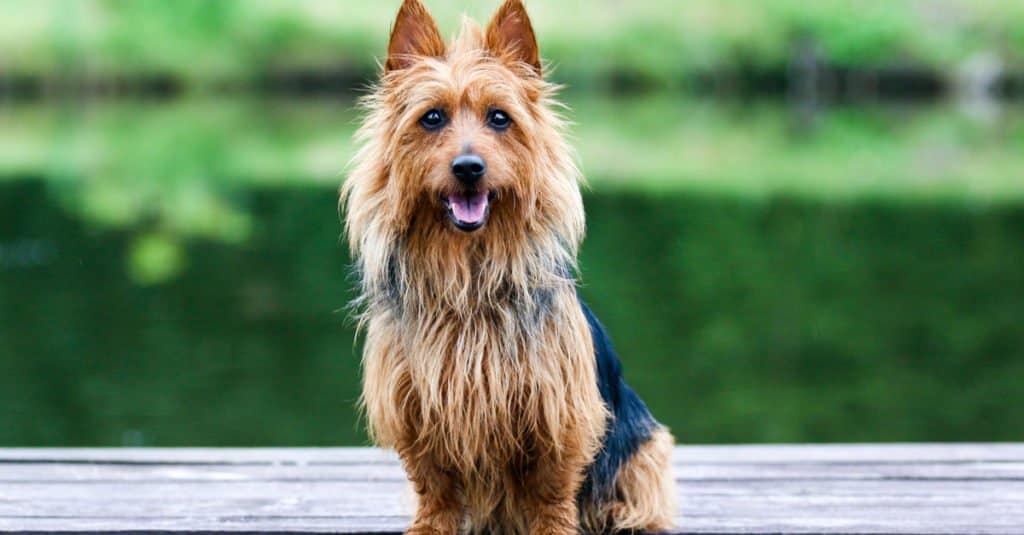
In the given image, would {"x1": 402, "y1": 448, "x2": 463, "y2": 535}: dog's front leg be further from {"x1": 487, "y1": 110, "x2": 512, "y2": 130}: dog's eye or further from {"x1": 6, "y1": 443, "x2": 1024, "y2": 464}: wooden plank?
{"x1": 6, "y1": 443, "x2": 1024, "y2": 464}: wooden plank

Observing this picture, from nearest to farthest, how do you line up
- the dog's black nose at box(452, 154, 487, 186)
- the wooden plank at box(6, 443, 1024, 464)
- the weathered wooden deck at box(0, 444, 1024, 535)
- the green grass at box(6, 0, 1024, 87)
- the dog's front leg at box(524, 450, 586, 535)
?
the dog's black nose at box(452, 154, 487, 186) → the dog's front leg at box(524, 450, 586, 535) → the weathered wooden deck at box(0, 444, 1024, 535) → the wooden plank at box(6, 443, 1024, 464) → the green grass at box(6, 0, 1024, 87)

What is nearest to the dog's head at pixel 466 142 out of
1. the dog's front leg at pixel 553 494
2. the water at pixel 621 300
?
the dog's front leg at pixel 553 494

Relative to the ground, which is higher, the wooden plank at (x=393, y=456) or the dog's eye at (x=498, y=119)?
the dog's eye at (x=498, y=119)

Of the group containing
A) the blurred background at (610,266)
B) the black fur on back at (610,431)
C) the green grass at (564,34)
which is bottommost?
the green grass at (564,34)

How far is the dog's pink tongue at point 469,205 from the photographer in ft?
10.8

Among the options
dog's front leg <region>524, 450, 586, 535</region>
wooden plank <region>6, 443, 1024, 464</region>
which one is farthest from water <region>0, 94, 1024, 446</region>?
dog's front leg <region>524, 450, 586, 535</region>

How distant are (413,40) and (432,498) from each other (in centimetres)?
132

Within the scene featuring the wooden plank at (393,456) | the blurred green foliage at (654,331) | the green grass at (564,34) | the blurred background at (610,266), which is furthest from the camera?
the green grass at (564,34)

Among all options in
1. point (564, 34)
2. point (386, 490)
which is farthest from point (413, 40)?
point (564, 34)

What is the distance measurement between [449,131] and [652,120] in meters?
34.8

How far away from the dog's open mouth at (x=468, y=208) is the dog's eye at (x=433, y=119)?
21 cm

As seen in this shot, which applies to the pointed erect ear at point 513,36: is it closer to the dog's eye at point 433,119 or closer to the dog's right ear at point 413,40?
the dog's right ear at point 413,40

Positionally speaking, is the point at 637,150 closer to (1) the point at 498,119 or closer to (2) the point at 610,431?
(2) the point at 610,431

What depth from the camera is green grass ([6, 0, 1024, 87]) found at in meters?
42.6
